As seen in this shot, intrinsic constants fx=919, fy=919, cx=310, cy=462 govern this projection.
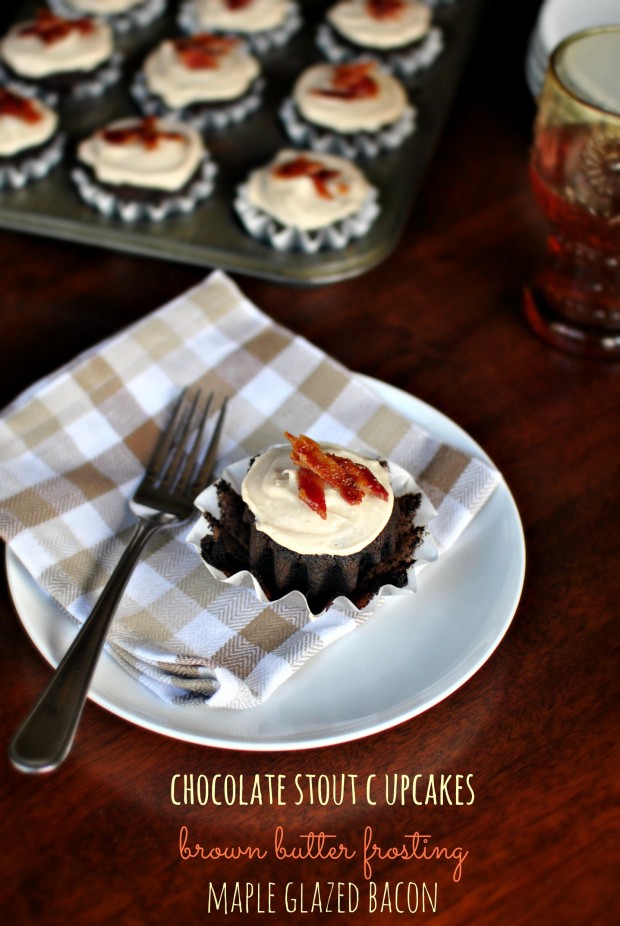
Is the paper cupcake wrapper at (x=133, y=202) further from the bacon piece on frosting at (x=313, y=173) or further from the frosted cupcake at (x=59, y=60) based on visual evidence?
the frosted cupcake at (x=59, y=60)

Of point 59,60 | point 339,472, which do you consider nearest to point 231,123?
point 59,60

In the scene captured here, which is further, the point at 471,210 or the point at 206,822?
the point at 471,210

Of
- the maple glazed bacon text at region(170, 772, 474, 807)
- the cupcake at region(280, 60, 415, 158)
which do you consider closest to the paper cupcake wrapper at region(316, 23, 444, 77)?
the cupcake at region(280, 60, 415, 158)

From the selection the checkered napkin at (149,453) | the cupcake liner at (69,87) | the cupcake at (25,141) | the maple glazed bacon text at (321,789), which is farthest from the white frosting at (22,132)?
the maple glazed bacon text at (321,789)

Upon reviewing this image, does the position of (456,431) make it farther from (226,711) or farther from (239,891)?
(239,891)

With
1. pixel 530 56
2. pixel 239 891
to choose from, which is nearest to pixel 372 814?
pixel 239 891

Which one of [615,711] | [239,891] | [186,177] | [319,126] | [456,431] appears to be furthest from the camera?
[319,126]
